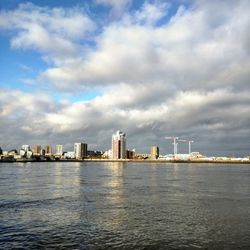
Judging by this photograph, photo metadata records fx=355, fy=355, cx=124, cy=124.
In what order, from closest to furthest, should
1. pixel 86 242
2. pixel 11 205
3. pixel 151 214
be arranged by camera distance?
pixel 86 242 → pixel 151 214 → pixel 11 205

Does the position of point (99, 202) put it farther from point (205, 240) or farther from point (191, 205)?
point (205, 240)

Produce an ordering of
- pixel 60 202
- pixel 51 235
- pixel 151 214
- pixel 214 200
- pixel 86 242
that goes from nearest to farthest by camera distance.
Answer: pixel 86 242 < pixel 51 235 < pixel 151 214 < pixel 60 202 < pixel 214 200

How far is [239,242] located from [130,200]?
23904 mm

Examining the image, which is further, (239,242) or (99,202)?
(99,202)

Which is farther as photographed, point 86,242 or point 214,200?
point 214,200

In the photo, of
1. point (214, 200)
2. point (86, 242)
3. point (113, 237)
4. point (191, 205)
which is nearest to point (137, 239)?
point (113, 237)

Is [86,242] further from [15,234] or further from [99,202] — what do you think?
[99,202]

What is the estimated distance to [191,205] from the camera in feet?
148

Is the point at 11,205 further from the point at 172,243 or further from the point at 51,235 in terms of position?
the point at 172,243

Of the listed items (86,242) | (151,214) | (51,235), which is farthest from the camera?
(151,214)

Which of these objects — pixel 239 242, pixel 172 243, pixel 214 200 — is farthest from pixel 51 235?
pixel 214 200

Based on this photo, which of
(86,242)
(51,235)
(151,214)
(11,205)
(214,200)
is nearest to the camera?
(86,242)

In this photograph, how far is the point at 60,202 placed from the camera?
46750mm

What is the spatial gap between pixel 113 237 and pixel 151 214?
10.9 metres
